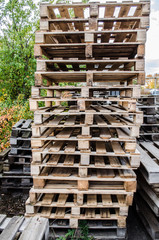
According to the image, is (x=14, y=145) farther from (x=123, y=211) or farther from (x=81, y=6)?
(x=81, y=6)

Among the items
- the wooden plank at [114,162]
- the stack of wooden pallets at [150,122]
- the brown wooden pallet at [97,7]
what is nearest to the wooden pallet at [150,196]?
the wooden plank at [114,162]

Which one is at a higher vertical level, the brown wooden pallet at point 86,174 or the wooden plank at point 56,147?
the wooden plank at point 56,147

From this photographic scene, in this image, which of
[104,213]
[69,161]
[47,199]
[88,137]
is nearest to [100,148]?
[88,137]

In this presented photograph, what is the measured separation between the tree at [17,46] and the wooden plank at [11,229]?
755 centimetres

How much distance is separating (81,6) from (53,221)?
353 centimetres

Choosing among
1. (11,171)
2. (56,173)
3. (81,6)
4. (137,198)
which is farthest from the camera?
(11,171)

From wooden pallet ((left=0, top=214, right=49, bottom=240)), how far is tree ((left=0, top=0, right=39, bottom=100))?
7557 millimetres

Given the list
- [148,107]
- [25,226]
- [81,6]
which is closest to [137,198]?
[148,107]

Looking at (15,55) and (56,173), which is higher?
(15,55)

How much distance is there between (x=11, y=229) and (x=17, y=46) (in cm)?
878

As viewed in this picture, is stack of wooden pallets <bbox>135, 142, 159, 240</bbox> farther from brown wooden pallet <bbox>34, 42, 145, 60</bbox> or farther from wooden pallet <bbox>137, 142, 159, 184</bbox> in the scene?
brown wooden pallet <bbox>34, 42, 145, 60</bbox>

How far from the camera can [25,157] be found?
385cm

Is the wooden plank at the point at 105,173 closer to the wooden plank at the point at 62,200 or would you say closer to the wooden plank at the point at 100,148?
the wooden plank at the point at 100,148

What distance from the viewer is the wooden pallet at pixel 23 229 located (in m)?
1.69
